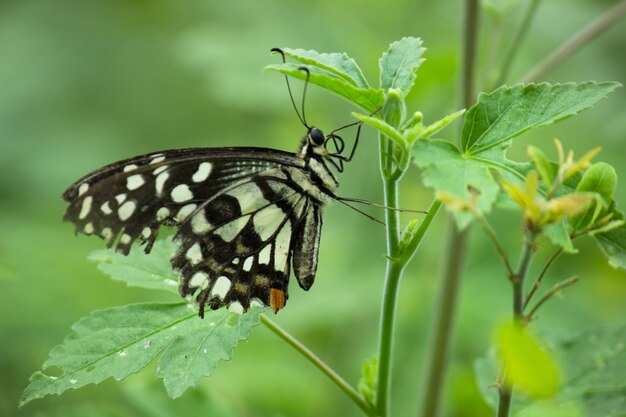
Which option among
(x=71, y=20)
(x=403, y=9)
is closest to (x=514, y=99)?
(x=403, y=9)

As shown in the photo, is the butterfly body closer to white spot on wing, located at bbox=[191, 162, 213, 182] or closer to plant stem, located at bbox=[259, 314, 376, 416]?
white spot on wing, located at bbox=[191, 162, 213, 182]

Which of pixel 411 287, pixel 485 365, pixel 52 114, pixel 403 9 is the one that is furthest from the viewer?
pixel 52 114

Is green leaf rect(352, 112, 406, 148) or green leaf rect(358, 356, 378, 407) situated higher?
green leaf rect(352, 112, 406, 148)

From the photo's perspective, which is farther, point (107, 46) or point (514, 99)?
point (107, 46)

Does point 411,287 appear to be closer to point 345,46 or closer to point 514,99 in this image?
point 345,46

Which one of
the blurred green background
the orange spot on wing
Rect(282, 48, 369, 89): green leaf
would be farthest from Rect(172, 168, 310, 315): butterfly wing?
Rect(282, 48, 369, 89): green leaf

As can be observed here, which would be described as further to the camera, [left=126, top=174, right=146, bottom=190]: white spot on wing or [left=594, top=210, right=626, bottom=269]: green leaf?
[left=126, top=174, right=146, bottom=190]: white spot on wing

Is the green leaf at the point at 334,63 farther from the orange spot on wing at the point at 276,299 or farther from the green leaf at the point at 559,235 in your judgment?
the orange spot on wing at the point at 276,299
